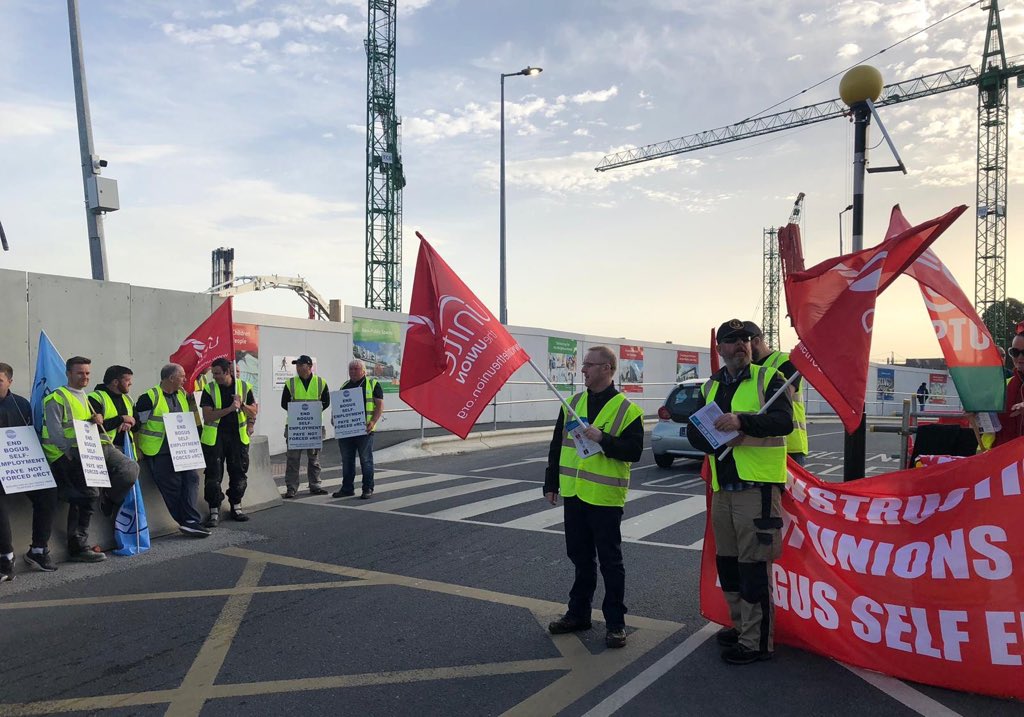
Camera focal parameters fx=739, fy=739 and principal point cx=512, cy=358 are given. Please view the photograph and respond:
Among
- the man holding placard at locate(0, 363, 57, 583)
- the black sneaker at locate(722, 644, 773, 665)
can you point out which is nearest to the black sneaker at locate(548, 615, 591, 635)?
the black sneaker at locate(722, 644, 773, 665)

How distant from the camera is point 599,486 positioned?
4566mm

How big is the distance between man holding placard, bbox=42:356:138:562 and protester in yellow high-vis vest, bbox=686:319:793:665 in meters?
5.37

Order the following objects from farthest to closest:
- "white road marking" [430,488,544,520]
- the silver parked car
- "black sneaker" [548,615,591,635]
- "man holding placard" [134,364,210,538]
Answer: the silver parked car, "white road marking" [430,488,544,520], "man holding placard" [134,364,210,538], "black sneaker" [548,615,591,635]

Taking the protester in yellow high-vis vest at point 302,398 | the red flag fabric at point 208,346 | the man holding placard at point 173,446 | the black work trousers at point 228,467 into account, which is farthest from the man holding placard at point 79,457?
the protester in yellow high-vis vest at point 302,398

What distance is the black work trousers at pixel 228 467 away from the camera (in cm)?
820

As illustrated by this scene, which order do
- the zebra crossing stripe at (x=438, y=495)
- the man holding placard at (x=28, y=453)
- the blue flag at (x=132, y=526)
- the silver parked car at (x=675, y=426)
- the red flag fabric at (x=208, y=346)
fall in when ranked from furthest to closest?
the silver parked car at (x=675, y=426) → the zebra crossing stripe at (x=438, y=495) → the red flag fabric at (x=208, y=346) → the blue flag at (x=132, y=526) → the man holding placard at (x=28, y=453)

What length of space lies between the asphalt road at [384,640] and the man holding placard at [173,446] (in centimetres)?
38

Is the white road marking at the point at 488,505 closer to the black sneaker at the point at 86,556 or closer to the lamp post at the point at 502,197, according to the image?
the black sneaker at the point at 86,556

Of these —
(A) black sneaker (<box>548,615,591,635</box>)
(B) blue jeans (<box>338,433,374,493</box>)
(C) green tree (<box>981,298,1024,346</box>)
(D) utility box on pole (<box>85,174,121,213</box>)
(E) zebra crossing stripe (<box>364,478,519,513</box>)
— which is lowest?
(E) zebra crossing stripe (<box>364,478,519,513</box>)

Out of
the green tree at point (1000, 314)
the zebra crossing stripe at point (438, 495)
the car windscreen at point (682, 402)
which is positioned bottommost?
the zebra crossing stripe at point (438, 495)

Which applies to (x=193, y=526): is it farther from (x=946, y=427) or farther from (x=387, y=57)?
(x=387, y=57)

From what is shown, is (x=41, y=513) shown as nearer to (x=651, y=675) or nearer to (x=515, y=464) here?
(x=651, y=675)

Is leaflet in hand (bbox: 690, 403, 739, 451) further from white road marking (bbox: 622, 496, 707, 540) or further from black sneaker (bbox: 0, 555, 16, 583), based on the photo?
black sneaker (bbox: 0, 555, 16, 583)

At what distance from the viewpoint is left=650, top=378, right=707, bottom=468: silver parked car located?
12.5 m
